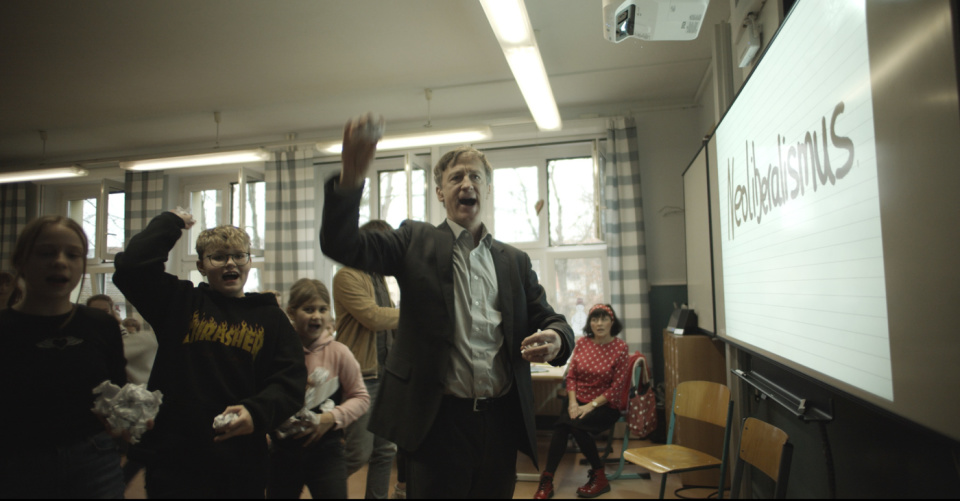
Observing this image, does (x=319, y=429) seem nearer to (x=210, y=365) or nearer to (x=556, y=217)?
(x=210, y=365)

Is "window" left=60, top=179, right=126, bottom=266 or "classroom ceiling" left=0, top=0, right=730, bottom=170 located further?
"classroom ceiling" left=0, top=0, right=730, bottom=170

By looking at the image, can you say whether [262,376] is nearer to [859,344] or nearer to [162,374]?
[162,374]

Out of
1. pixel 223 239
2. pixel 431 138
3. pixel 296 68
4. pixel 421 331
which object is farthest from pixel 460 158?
pixel 296 68

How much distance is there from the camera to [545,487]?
303 centimetres

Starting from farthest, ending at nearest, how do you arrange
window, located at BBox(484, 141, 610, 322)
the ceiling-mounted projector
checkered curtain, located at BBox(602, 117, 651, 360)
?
window, located at BBox(484, 141, 610, 322)
checkered curtain, located at BBox(602, 117, 651, 360)
the ceiling-mounted projector

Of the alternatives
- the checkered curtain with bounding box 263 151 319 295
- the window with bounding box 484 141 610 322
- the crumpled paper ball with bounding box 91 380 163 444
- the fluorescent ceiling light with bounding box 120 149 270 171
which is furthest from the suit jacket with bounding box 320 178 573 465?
the checkered curtain with bounding box 263 151 319 295

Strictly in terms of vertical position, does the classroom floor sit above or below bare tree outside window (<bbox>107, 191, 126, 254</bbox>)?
below

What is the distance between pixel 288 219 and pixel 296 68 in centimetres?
177

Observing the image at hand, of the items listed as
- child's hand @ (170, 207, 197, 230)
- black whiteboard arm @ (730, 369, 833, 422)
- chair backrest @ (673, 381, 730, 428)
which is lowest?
chair backrest @ (673, 381, 730, 428)

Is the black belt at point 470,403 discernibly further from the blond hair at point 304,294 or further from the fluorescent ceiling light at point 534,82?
the fluorescent ceiling light at point 534,82

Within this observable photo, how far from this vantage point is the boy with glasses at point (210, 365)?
0.92 metres

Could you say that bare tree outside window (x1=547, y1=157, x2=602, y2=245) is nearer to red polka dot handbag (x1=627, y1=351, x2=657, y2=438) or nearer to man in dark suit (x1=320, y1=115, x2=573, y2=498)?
red polka dot handbag (x1=627, y1=351, x2=657, y2=438)

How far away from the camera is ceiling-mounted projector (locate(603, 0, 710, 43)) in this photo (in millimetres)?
2021

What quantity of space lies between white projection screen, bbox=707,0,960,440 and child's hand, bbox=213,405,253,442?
1.34 m
